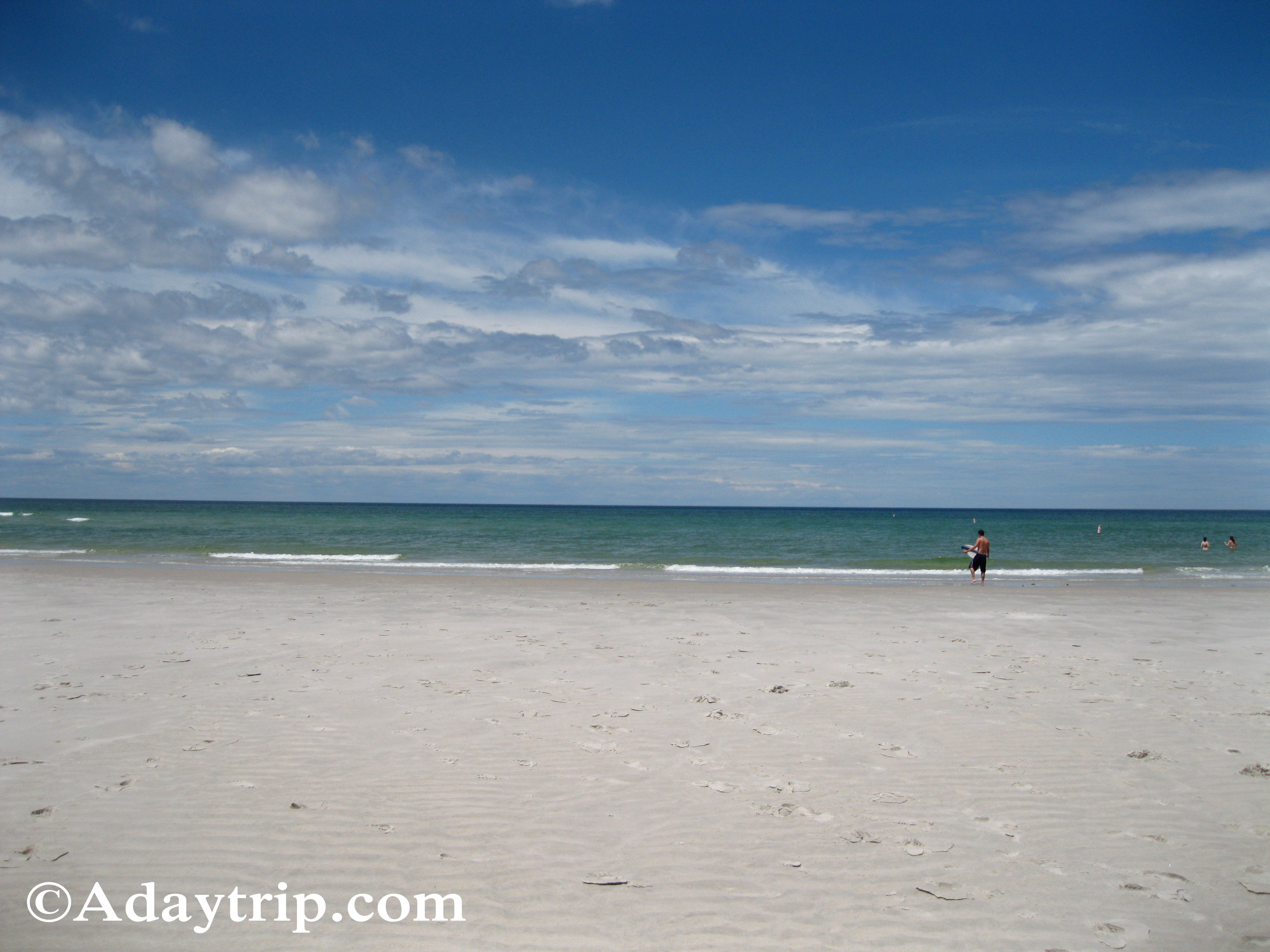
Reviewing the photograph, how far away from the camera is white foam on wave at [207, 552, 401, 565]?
1117 inches

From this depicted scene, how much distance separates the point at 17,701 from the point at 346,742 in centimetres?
368

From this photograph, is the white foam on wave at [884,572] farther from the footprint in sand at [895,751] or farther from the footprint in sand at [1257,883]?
the footprint in sand at [1257,883]

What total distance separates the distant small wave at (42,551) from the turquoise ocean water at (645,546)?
15 cm

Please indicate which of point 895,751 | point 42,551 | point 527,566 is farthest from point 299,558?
point 895,751

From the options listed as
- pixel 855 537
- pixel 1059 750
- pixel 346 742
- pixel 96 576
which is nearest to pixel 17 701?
pixel 346 742

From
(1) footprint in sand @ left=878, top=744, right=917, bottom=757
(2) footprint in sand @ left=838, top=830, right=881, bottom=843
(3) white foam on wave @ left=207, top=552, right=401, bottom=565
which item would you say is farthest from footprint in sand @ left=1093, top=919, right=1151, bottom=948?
(3) white foam on wave @ left=207, top=552, right=401, bottom=565

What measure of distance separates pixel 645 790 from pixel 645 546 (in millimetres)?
33465

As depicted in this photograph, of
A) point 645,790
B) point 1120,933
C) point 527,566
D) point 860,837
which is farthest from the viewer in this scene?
point 527,566

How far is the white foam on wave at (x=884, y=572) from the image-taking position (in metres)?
24.9

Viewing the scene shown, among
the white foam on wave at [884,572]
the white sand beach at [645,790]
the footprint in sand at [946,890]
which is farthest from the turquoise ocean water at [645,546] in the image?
the footprint in sand at [946,890]

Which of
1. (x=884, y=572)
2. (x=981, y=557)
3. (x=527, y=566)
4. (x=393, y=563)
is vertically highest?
(x=981, y=557)

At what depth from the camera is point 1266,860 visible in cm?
454

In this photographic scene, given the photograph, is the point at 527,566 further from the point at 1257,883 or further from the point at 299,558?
the point at 1257,883

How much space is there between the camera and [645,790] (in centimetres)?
541
